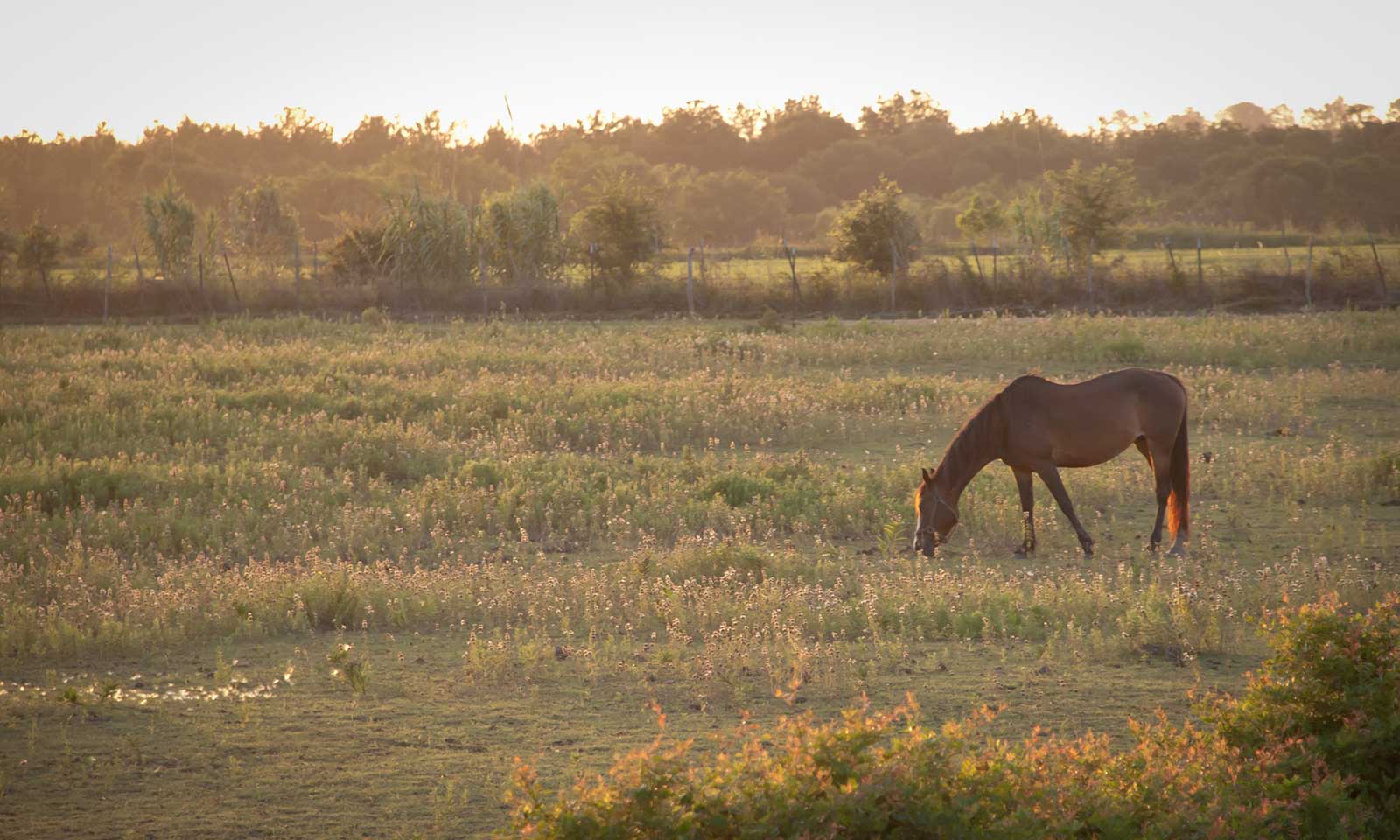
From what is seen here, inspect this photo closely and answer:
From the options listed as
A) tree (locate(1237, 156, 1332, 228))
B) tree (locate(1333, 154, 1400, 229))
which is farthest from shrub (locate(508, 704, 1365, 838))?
tree (locate(1237, 156, 1332, 228))

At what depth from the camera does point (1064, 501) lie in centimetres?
1152

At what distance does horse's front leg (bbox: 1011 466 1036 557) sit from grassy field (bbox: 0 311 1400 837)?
202 millimetres

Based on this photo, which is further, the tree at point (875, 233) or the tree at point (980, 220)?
the tree at point (980, 220)

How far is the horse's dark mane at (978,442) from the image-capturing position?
11781 millimetres

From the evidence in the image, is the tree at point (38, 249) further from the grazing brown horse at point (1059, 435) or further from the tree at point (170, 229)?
the grazing brown horse at point (1059, 435)

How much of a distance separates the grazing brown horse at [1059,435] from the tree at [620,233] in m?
27.6

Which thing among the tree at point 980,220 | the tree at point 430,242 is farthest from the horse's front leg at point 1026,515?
the tree at point 980,220

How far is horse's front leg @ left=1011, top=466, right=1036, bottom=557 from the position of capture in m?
11.5

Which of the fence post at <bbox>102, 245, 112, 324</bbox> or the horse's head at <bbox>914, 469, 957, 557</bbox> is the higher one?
the fence post at <bbox>102, 245, 112, 324</bbox>

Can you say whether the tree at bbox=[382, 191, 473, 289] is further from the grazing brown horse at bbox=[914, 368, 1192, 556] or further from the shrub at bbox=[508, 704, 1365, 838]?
the shrub at bbox=[508, 704, 1365, 838]

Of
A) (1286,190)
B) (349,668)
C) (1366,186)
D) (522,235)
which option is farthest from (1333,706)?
(1366,186)

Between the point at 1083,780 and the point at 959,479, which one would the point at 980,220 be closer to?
the point at 959,479

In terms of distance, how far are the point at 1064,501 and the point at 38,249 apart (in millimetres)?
36615

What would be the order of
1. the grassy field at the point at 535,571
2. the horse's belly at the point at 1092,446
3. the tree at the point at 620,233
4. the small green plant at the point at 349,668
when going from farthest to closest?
1. the tree at the point at 620,233
2. the horse's belly at the point at 1092,446
3. the small green plant at the point at 349,668
4. the grassy field at the point at 535,571
